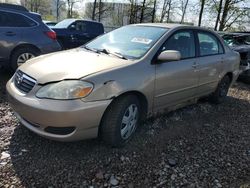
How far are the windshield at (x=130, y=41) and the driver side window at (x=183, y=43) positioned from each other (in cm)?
18

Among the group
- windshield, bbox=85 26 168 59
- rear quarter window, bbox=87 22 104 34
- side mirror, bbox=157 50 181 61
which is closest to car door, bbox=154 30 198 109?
side mirror, bbox=157 50 181 61

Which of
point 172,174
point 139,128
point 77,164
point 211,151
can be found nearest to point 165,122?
point 139,128

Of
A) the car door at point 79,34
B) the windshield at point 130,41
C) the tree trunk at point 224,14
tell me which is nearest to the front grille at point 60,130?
the windshield at point 130,41

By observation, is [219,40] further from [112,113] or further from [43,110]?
[43,110]

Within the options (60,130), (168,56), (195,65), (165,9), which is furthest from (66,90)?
(165,9)

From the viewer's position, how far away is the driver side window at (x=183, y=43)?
13.7 feet

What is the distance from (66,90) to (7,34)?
148 inches

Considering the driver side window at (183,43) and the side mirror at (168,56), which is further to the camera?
the driver side window at (183,43)

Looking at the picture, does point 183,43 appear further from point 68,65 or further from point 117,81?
point 68,65

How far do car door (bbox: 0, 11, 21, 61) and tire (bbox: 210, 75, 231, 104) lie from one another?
4.33m

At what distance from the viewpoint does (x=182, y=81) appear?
434 centimetres

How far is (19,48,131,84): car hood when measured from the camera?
312 centimetres

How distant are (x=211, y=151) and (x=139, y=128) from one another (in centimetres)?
106

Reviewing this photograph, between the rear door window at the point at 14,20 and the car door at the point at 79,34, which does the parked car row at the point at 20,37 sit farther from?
the car door at the point at 79,34
